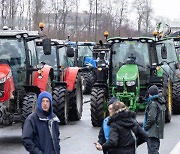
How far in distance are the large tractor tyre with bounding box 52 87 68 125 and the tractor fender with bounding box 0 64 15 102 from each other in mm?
2918

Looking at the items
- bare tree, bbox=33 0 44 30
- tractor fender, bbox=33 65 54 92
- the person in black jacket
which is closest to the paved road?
tractor fender, bbox=33 65 54 92

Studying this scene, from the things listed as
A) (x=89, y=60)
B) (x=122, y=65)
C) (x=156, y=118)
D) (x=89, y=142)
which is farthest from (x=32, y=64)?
(x=89, y=60)

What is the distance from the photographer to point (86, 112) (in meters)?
21.1

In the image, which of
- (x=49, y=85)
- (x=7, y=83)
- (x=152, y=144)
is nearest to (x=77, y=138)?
(x=49, y=85)

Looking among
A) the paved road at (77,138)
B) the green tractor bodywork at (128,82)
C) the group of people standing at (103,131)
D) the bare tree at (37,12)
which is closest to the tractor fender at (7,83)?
the paved road at (77,138)

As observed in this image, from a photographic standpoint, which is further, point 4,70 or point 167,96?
point 167,96

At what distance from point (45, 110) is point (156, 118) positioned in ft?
10.2

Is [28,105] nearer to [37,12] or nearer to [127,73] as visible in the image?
[127,73]

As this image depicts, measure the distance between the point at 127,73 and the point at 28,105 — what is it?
4278 millimetres

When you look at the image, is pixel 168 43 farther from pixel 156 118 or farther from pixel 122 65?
pixel 156 118

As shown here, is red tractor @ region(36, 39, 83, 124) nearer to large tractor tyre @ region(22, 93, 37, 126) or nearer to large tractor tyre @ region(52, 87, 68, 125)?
large tractor tyre @ region(52, 87, 68, 125)

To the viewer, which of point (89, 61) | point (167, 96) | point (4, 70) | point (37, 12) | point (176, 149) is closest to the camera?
point (176, 149)

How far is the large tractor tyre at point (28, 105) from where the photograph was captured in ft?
42.0

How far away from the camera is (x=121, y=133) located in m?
7.34
